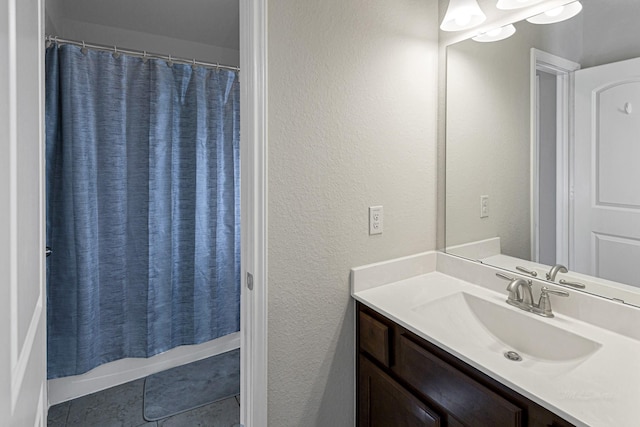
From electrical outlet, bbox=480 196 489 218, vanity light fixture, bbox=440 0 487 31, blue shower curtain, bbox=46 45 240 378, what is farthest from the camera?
blue shower curtain, bbox=46 45 240 378

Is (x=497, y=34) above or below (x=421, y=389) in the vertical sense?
above

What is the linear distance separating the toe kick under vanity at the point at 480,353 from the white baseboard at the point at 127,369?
4.72 feet

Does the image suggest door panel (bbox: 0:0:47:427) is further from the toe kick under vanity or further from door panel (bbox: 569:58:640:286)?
door panel (bbox: 569:58:640:286)

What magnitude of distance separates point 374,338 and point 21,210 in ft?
3.76

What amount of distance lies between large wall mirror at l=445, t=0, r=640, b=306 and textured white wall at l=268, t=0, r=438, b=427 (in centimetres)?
23

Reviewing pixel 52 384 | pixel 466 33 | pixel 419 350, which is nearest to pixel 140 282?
pixel 52 384

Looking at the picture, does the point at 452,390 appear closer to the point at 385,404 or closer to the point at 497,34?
the point at 385,404

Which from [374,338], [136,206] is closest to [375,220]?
[374,338]

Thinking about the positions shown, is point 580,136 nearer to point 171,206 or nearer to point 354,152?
point 354,152

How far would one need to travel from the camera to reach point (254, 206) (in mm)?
1227

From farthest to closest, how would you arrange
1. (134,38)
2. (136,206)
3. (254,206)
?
(134,38)
(136,206)
(254,206)

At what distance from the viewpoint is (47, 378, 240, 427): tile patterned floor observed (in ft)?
5.95

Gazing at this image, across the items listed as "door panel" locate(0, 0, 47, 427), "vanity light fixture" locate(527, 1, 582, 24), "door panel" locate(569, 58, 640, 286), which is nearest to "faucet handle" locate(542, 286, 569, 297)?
"door panel" locate(569, 58, 640, 286)

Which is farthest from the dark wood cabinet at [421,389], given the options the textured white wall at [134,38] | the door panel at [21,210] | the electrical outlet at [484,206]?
the textured white wall at [134,38]
